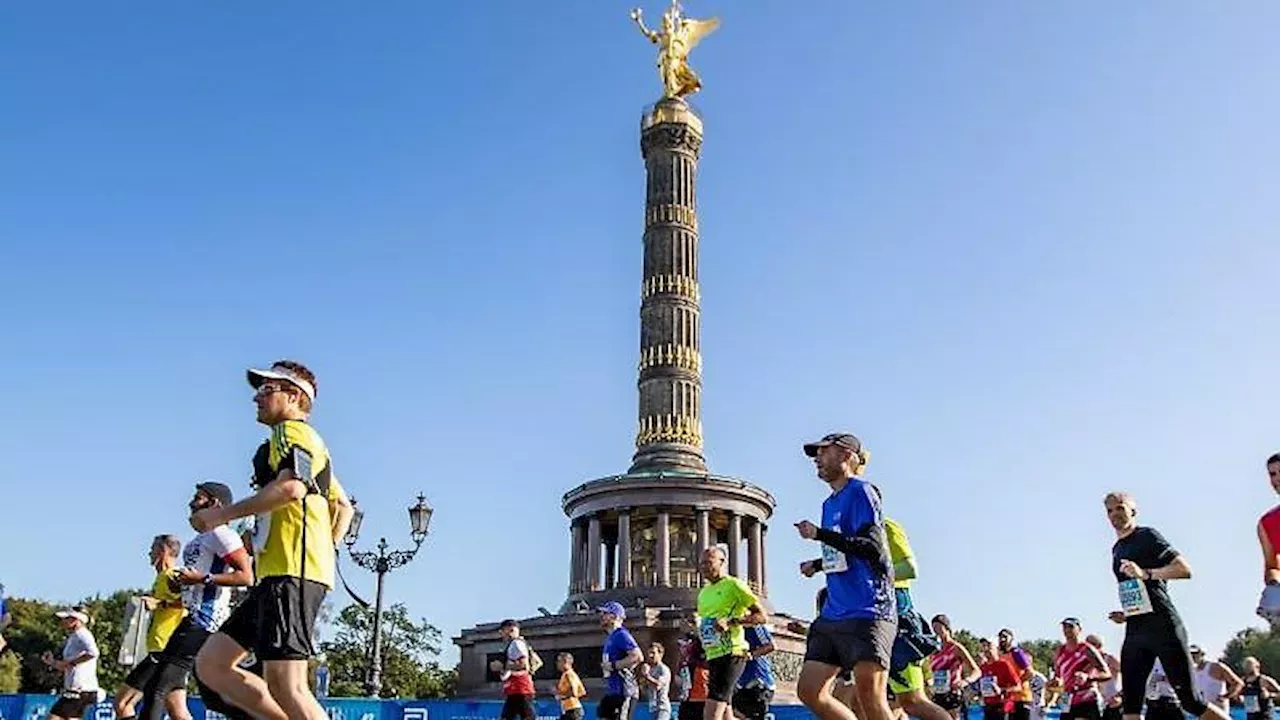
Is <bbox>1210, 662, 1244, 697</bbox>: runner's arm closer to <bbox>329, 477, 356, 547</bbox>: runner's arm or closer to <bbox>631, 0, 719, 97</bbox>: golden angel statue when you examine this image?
<bbox>329, 477, 356, 547</bbox>: runner's arm

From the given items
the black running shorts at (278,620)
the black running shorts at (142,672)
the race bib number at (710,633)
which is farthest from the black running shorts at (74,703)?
the black running shorts at (278,620)

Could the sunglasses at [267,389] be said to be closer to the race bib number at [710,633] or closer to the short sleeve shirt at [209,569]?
the short sleeve shirt at [209,569]

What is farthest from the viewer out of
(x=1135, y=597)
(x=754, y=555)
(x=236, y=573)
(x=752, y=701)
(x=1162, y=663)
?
(x=754, y=555)

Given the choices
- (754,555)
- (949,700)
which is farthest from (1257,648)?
(949,700)

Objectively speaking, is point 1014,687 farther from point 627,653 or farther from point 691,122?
point 691,122

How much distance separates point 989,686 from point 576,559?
30.2 meters

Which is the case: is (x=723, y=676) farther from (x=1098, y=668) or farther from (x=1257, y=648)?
(x=1257, y=648)

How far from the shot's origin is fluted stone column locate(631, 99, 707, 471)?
45188mm

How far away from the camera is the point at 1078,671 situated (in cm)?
1320

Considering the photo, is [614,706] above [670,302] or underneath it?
underneath

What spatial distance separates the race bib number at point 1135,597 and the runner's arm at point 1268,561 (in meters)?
0.94

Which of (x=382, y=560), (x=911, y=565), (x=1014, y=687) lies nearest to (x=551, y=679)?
(x=382, y=560)

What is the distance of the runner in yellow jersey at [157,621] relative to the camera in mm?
8562

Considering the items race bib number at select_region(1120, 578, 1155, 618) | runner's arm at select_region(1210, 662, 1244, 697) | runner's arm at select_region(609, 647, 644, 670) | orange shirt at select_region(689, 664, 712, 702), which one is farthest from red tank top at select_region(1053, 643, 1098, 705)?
race bib number at select_region(1120, 578, 1155, 618)
